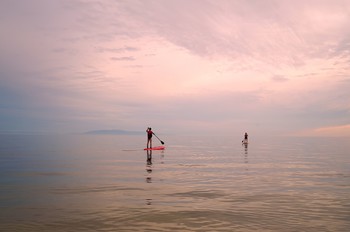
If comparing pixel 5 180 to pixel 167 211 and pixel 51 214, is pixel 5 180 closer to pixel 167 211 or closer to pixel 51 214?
pixel 51 214

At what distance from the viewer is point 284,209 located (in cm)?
1206

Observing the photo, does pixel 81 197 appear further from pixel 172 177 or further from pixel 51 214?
pixel 172 177

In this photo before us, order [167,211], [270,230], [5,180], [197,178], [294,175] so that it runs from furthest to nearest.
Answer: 1. [294,175]
2. [197,178]
3. [5,180]
4. [167,211]
5. [270,230]

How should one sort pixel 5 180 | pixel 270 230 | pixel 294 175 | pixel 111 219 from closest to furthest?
pixel 270 230 → pixel 111 219 → pixel 5 180 → pixel 294 175

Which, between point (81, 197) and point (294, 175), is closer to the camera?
point (81, 197)

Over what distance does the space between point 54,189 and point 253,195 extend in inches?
397

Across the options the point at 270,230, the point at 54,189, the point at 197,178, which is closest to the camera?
the point at 270,230

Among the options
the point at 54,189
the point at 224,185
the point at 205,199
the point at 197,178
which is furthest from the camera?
the point at 197,178

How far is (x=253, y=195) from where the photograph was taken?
48.4 feet

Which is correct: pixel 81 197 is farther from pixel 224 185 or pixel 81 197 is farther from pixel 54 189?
pixel 224 185

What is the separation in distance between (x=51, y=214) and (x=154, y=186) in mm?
6767

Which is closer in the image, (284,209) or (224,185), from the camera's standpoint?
(284,209)

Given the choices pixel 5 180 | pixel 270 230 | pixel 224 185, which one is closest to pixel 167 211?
pixel 270 230

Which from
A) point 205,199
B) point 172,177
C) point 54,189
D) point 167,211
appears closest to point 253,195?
point 205,199
